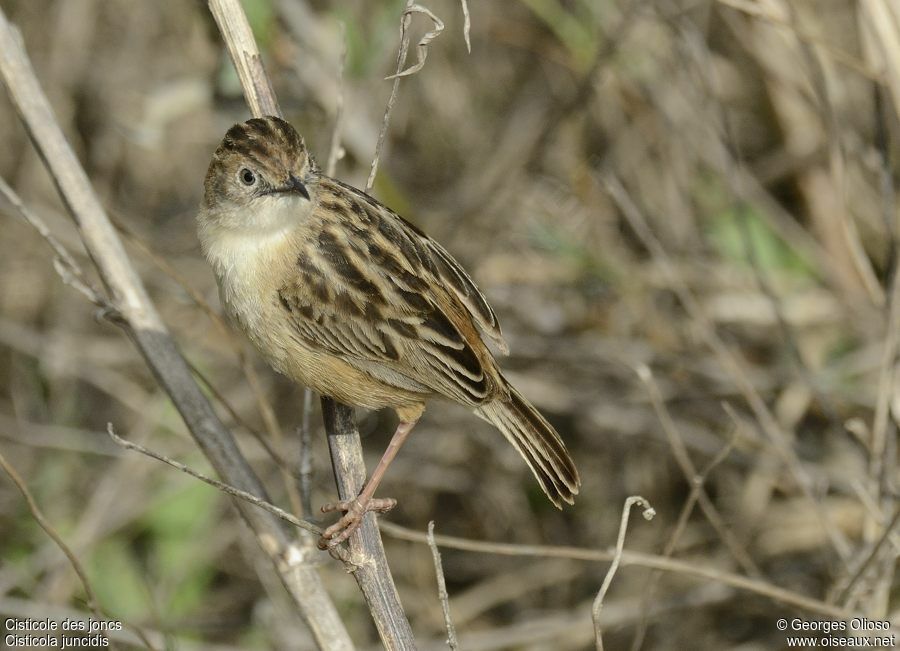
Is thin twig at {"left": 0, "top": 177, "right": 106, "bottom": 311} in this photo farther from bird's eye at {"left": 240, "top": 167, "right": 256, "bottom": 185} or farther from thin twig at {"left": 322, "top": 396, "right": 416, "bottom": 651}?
thin twig at {"left": 322, "top": 396, "right": 416, "bottom": 651}

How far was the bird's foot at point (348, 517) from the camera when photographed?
146 inches

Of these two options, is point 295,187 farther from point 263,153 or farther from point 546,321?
point 546,321

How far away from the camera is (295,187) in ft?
12.9

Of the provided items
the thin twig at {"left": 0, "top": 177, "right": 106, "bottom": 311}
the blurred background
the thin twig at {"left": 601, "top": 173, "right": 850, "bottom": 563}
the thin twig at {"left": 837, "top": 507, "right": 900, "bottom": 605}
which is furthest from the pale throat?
the thin twig at {"left": 837, "top": 507, "right": 900, "bottom": 605}

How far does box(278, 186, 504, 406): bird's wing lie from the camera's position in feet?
13.2

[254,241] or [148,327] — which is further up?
[254,241]

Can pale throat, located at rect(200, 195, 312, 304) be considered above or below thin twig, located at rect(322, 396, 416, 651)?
above

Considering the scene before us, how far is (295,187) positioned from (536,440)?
53.4 inches

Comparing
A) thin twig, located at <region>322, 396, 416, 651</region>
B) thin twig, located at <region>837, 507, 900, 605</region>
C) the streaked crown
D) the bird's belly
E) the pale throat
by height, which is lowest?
thin twig, located at <region>837, 507, 900, 605</region>

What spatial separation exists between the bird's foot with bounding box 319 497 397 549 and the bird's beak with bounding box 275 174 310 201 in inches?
44.4

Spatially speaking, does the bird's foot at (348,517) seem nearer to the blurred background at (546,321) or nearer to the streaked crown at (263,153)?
the streaked crown at (263,153)

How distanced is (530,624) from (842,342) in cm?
256

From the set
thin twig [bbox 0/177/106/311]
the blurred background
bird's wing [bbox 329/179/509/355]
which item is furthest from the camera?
the blurred background

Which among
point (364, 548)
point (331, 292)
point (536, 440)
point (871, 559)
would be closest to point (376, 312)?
point (331, 292)
